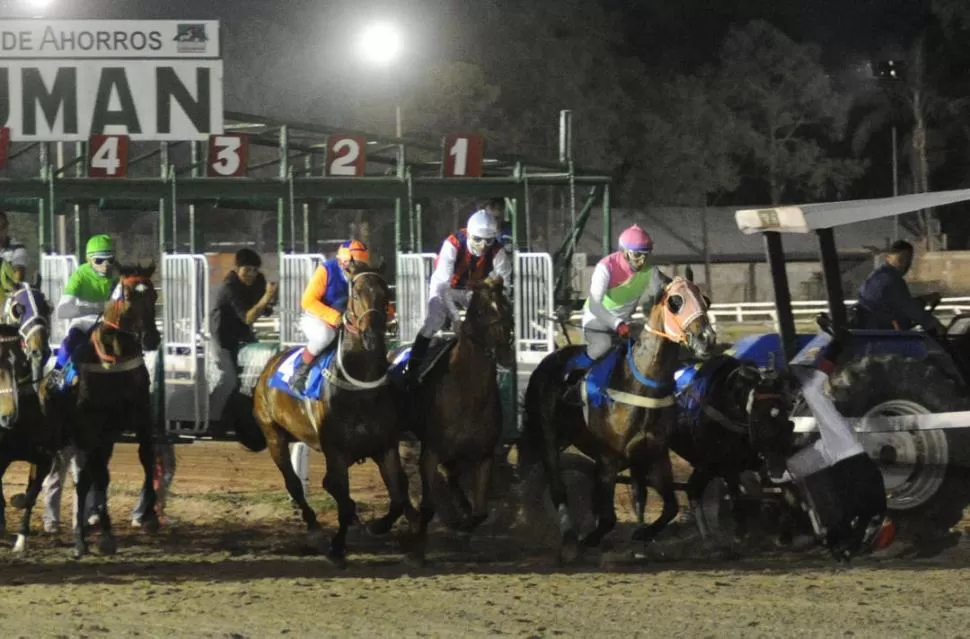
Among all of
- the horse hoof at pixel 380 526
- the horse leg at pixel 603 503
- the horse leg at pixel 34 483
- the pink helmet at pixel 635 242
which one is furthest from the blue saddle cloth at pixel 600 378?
the horse leg at pixel 34 483

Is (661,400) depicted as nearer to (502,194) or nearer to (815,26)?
(502,194)

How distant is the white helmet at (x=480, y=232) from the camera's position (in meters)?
11.3

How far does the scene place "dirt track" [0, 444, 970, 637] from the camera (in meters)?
8.20

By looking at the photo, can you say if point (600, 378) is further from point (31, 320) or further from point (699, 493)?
point (31, 320)

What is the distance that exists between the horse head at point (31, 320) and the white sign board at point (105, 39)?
11.9ft

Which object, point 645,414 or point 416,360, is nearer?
point 645,414

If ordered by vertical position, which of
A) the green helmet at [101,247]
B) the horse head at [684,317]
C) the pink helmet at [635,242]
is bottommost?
the horse head at [684,317]

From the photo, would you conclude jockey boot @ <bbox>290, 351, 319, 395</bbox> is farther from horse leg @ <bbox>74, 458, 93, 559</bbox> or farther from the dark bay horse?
the dark bay horse

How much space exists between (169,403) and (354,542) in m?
2.67

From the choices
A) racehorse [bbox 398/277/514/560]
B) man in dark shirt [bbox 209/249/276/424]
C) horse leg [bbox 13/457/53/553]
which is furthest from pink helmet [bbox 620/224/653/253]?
horse leg [bbox 13/457/53/553]

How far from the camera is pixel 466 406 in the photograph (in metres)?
10.8

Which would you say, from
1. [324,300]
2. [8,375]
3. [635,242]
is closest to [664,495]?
[635,242]

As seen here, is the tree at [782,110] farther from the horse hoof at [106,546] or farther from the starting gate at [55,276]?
the horse hoof at [106,546]

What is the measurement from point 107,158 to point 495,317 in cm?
1149
